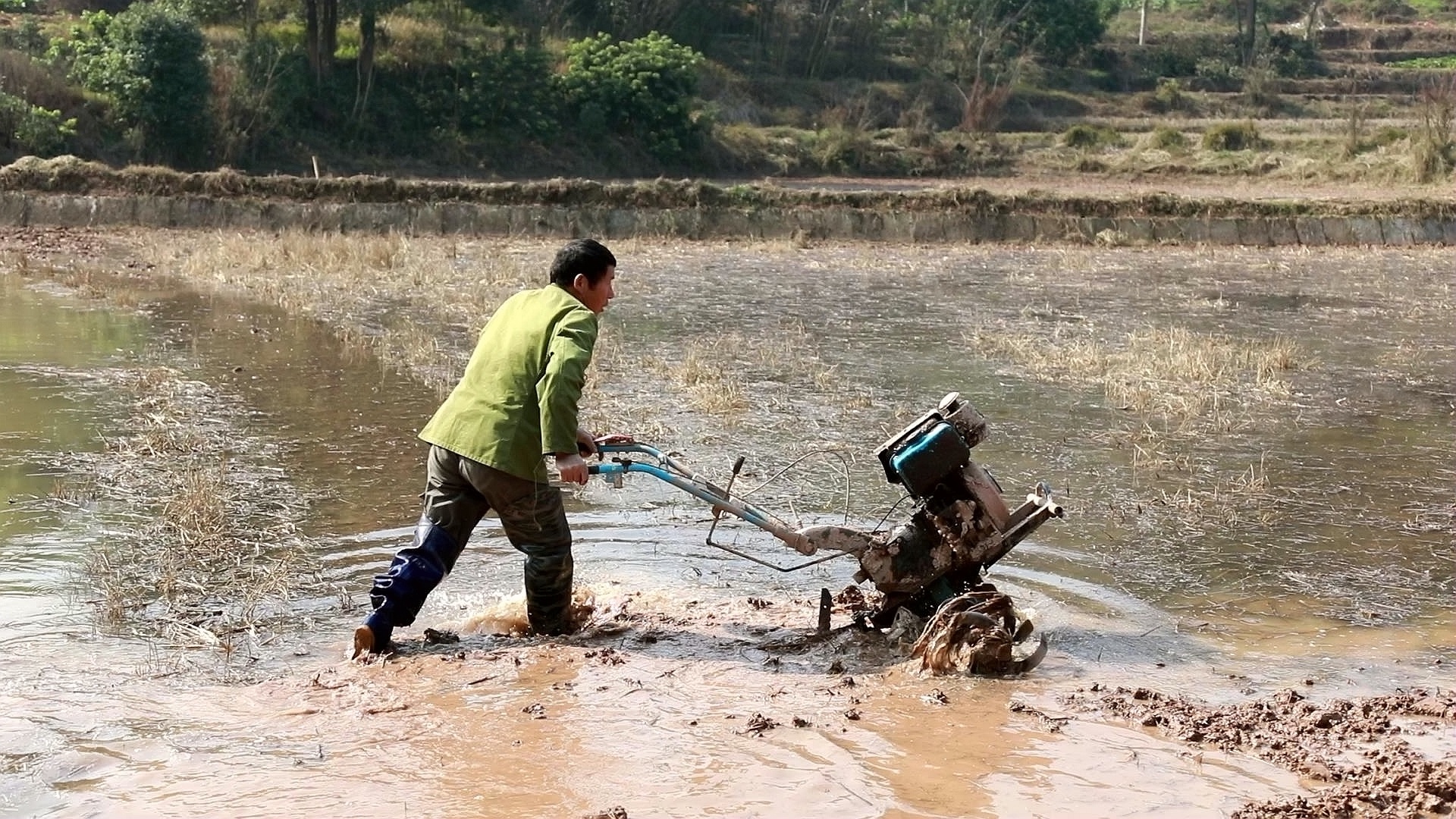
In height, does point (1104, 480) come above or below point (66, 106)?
below

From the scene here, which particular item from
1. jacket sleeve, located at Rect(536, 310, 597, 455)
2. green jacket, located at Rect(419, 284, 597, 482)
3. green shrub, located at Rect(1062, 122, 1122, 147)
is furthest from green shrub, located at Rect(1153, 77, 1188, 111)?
jacket sleeve, located at Rect(536, 310, 597, 455)

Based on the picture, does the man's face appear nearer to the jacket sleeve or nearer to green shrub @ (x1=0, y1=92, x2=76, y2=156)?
the jacket sleeve

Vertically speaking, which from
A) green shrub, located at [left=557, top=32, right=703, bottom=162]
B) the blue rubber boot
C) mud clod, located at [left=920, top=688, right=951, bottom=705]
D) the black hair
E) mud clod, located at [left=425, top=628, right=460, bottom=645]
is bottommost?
mud clod, located at [left=425, top=628, right=460, bottom=645]

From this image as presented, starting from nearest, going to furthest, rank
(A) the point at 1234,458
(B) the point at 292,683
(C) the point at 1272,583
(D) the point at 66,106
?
(B) the point at 292,683, (C) the point at 1272,583, (A) the point at 1234,458, (D) the point at 66,106

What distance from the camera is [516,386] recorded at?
5469mm

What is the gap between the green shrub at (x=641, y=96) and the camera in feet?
123

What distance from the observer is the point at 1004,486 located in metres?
8.38

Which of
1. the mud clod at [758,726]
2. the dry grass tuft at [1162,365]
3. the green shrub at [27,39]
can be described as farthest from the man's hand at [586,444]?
the green shrub at [27,39]

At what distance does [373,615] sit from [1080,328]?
1093 centimetres

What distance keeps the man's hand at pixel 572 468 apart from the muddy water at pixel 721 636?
772 millimetres

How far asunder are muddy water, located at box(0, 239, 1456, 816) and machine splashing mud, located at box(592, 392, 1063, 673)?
206 millimetres

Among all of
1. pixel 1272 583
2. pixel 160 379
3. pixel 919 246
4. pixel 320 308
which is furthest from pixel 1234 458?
pixel 919 246

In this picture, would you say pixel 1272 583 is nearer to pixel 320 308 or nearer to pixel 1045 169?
pixel 320 308

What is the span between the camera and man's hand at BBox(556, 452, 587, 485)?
204 inches
